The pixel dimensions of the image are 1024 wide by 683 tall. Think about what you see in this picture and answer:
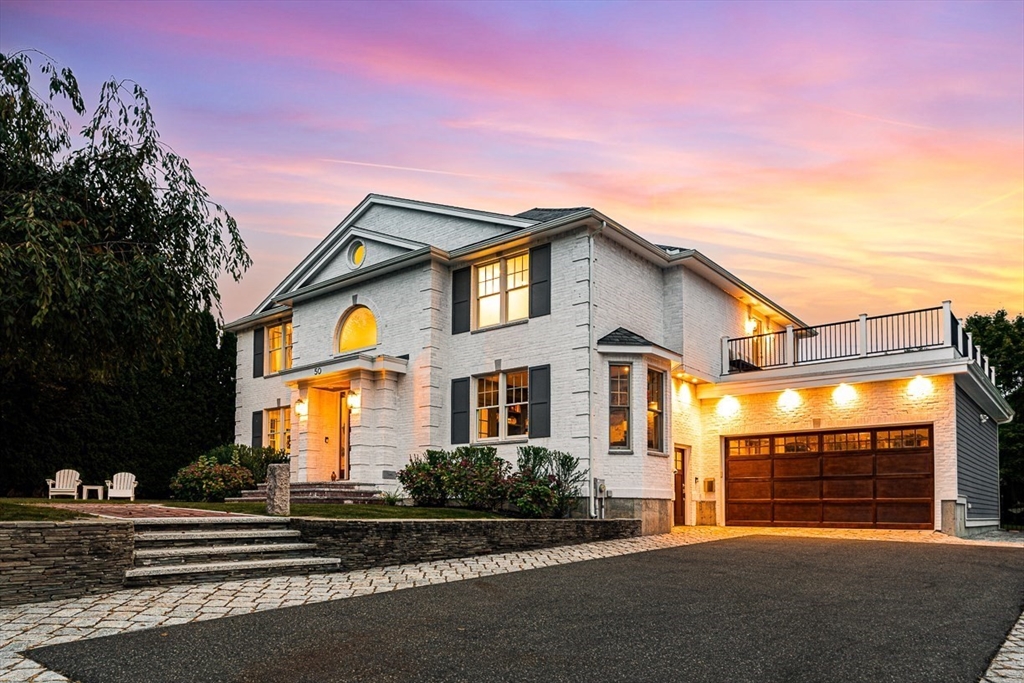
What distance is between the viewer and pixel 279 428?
24.3 m

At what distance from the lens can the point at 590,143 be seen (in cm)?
1656

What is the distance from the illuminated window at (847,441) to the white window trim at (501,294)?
7.67 meters

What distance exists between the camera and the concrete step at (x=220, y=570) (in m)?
8.88

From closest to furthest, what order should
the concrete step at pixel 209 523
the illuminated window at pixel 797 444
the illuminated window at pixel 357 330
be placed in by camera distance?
the concrete step at pixel 209 523 < the illuminated window at pixel 797 444 < the illuminated window at pixel 357 330

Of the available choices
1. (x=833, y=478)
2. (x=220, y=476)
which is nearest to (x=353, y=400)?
(x=220, y=476)

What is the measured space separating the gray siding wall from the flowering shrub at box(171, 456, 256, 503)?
16706 millimetres

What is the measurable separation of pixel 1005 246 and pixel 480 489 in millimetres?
14396

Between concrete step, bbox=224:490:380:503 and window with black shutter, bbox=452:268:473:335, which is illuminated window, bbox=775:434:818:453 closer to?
window with black shutter, bbox=452:268:473:335

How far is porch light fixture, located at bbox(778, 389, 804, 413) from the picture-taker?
19.5m

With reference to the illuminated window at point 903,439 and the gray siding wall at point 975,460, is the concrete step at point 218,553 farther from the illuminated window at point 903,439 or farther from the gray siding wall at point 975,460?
the gray siding wall at point 975,460

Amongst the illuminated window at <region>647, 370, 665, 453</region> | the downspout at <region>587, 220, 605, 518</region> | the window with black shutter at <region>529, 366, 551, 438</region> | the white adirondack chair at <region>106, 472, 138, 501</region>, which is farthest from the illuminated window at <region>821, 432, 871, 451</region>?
the white adirondack chair at <region>106, 472, 138, 501</region>

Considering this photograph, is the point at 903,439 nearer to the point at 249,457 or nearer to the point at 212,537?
the point at 212,537

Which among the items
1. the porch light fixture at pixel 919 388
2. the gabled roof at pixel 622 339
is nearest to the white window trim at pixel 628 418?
the gabled roof at pixel 622 339

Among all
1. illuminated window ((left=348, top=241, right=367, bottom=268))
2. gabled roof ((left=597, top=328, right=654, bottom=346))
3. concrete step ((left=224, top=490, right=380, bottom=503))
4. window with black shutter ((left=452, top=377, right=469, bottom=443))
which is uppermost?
illuminated window ((left=348, top=241, right=367, bottom=268))
